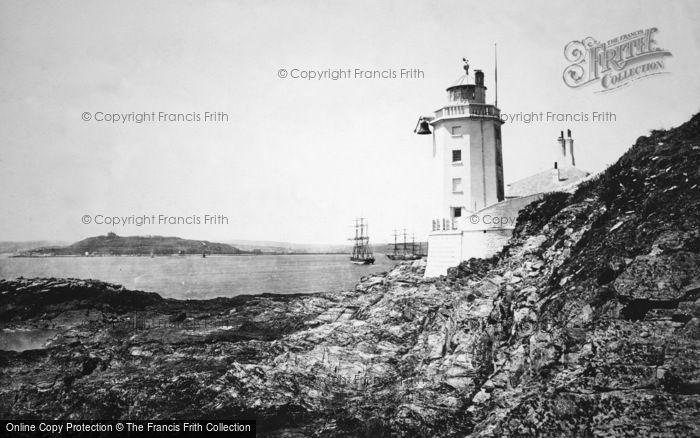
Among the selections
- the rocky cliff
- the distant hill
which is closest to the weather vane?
the rocky cliff

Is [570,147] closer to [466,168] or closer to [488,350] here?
[466,168]

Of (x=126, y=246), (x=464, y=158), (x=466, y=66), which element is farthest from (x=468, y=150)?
(x=126, y=246)

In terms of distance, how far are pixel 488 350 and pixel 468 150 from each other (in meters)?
10.4

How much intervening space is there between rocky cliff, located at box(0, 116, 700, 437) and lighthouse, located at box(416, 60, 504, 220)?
11.5ft

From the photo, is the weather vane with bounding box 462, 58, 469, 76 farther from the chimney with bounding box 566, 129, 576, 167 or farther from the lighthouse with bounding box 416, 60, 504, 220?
the chimney with bounding box 566, 129, 576, 167

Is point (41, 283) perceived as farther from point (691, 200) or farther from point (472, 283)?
point (691, 200)

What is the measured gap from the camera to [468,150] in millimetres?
21672

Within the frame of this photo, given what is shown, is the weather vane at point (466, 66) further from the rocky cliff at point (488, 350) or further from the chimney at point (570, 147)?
the rocky cliff at point (488, 350)

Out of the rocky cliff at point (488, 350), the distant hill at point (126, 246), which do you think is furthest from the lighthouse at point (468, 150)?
the distant hill at point (126, 246)

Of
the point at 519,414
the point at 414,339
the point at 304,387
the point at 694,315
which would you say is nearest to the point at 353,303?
the point at 414,339

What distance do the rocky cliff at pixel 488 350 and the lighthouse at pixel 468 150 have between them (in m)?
3.51

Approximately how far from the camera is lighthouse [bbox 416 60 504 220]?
2167 centimetres

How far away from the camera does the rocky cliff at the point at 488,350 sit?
9.09 meters

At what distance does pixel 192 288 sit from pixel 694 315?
2126 inches
